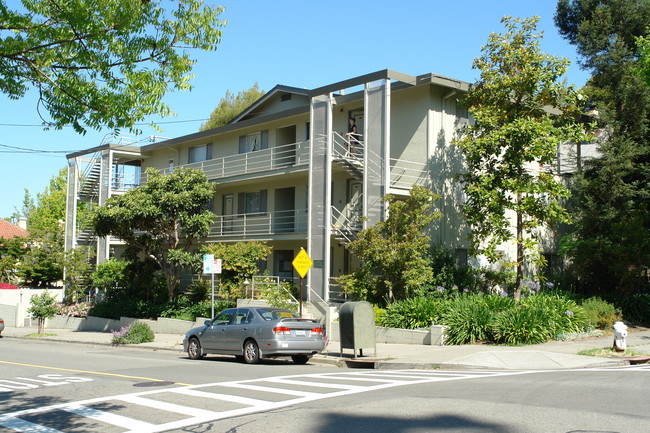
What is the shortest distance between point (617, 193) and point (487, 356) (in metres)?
12.5

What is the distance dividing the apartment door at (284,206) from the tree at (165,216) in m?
3.50

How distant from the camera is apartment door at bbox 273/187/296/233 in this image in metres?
30.5

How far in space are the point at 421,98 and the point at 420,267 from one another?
7458 mm

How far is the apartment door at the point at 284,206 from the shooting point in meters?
30.5

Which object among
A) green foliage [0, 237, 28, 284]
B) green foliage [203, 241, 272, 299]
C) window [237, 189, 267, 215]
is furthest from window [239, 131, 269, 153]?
green foliage [0, 237, 28, 284]

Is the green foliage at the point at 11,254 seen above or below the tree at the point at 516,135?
below

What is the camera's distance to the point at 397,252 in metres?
21.6

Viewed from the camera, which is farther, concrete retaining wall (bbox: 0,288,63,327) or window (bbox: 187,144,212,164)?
concrete retaining wall (bbox: 0,288,63,327)

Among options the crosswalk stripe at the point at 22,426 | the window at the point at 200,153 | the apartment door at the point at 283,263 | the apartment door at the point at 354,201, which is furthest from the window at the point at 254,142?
the crosswalk stripe at the point at 22,426

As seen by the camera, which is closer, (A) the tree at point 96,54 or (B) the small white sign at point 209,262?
(A) the tree at point 96,54

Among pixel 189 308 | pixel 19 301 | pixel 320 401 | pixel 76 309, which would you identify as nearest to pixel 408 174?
pixel 189 308

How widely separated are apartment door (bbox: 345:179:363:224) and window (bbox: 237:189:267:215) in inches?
213

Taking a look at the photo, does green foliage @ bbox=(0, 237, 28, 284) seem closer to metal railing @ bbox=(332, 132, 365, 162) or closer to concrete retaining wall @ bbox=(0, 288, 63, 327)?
concrete retaining wall @ bbox=(0, 288, 63, 327)

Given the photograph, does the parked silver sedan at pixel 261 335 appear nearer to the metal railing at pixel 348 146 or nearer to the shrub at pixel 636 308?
the metal railing at pixel 348 146
